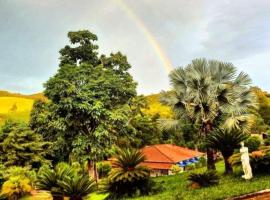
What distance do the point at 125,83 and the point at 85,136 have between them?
284 inches

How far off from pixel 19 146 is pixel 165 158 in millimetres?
16585

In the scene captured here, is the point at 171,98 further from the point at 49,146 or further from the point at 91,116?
the point at 49,146

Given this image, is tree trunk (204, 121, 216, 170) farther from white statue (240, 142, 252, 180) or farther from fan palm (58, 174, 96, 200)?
fan palm (58, 174, 96, 200)

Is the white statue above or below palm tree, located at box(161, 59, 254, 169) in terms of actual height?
below

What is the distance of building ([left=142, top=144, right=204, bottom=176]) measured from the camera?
39.4 m

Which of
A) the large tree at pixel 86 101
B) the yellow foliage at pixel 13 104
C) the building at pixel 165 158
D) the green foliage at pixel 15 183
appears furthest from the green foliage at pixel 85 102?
the yellow foliage at pixel 13 104

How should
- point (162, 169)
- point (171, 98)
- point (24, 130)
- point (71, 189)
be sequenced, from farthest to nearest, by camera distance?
1. point (162, 169)
2. point (24, 130)
3. point (171, 98)
4. point (71, 189)

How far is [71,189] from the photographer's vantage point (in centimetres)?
1505

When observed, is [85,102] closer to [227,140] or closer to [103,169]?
[103,169]

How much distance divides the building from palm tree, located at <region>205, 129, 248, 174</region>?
844 inches

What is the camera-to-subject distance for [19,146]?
106 ft

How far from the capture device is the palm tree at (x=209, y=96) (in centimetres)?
2011

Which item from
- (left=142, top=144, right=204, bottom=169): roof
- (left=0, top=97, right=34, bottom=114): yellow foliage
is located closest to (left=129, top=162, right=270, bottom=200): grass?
(left=142, top=144, right=204, bottom=169): roof

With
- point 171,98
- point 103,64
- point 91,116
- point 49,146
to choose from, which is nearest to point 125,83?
point 103,64
